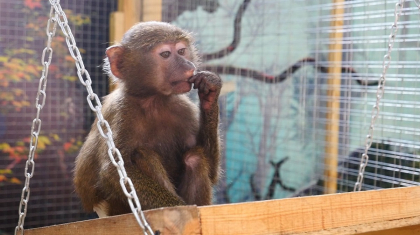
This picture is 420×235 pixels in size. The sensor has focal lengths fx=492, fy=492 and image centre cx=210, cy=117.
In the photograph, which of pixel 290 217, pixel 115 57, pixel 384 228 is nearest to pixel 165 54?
pixel 115 57

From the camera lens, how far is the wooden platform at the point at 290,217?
134cm

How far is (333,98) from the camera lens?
4227mm

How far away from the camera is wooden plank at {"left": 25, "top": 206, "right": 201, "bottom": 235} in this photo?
4.32ft

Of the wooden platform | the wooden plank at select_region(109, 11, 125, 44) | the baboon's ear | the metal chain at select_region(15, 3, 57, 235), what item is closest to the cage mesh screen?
the wooden plank at select_region(109, 11, 125, 44)

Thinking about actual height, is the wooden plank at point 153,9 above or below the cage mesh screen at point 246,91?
above

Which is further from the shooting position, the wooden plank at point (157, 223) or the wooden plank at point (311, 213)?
the wooden plank at point (311, 213)

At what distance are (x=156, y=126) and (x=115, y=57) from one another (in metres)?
0.41

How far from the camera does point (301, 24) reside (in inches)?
178

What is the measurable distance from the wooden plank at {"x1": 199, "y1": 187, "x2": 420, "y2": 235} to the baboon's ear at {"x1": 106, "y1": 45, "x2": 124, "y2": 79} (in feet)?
4.29

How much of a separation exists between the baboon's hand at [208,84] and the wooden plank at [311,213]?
892mm

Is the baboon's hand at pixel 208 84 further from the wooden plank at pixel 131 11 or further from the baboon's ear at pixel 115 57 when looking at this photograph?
the wooden plank at pixel 131 11

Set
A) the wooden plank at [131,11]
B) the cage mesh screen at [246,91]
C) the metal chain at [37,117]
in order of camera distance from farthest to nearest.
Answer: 1. the wooden plank at [131,11]
2. the cage mesh screen at [246,91]
3. the metal chain at [37,117]

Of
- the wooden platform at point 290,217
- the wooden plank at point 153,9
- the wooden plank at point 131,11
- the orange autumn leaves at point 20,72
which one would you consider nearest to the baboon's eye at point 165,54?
the wooden platform at point 290,217

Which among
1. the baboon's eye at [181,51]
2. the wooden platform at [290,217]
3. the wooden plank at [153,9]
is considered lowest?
the wooden platform at [290,217]
